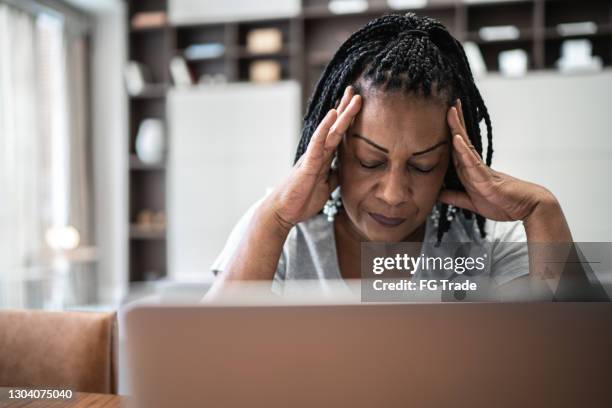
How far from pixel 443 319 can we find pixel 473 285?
6cm

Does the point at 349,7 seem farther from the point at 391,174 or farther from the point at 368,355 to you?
the point at 368,355

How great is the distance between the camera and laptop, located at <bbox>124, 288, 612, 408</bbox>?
421mm

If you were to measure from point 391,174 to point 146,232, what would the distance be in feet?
12.3

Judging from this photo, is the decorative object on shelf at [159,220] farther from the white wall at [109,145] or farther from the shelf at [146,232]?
the white wall at [109,145]

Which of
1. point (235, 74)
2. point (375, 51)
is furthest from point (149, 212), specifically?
point (375, 51)

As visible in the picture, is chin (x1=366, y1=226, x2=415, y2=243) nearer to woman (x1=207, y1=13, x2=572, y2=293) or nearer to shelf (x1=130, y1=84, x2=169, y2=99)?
woman (x1=207, y1=13, x2=572, y2=293)

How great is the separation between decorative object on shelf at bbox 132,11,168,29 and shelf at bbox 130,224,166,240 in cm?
171

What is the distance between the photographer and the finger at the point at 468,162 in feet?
2.54

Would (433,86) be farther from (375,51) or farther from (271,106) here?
(271,106)

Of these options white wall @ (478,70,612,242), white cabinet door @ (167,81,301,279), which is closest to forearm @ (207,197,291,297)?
white wall @ (478,70,612,242)

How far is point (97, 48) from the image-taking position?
173 inches

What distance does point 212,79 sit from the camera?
163 inches

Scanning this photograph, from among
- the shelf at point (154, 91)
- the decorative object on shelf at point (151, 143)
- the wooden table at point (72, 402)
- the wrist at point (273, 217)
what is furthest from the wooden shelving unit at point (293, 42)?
the wooden table at point (72, 402)

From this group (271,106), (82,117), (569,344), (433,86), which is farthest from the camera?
(82,117)
